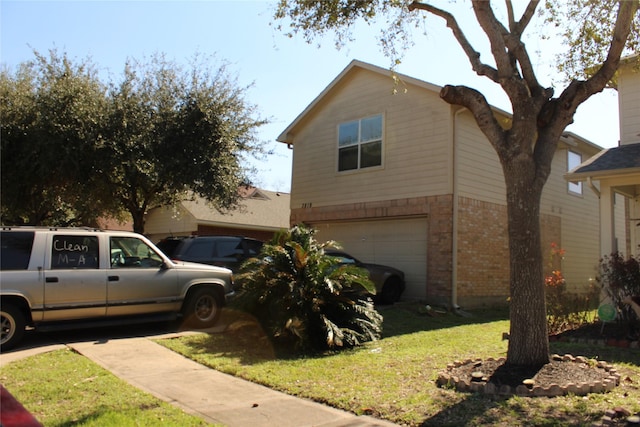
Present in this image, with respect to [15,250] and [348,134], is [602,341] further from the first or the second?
[348,134]

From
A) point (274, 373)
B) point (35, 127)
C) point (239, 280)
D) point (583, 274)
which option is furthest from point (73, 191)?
point (583, 274)

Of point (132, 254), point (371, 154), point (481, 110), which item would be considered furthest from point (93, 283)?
point (371, 154)

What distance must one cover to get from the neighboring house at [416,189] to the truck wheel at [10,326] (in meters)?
9.27

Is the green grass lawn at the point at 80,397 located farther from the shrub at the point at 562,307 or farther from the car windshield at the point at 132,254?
the shrub at the point at 562,307

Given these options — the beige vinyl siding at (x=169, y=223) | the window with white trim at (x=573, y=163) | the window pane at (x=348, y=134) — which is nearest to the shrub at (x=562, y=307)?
the window pane at (x=348, y=134)

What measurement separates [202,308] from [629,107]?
10.8m

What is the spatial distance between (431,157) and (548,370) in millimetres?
9189

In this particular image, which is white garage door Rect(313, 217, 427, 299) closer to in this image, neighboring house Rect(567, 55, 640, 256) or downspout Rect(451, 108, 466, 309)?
downspout Rect(451, 108, 466, 309)

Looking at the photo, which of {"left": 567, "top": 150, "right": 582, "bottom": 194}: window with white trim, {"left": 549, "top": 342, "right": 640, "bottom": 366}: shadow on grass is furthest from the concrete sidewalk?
{"left": 567, "top": 150, "right": 582, "bottom": 194}: window with white trim

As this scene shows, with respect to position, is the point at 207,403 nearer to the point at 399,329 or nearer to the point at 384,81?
the point at 399,329

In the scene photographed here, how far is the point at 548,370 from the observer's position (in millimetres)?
6070

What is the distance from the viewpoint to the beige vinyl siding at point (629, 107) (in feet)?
40.4

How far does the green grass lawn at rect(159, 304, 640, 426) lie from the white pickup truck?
2.72 ft

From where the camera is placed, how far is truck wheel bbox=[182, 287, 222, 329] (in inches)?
388
